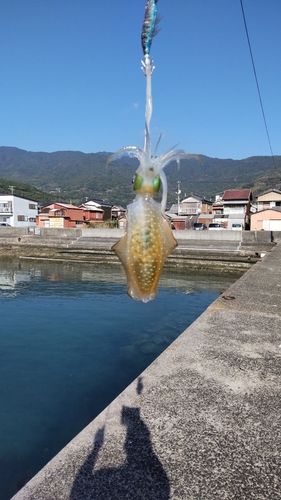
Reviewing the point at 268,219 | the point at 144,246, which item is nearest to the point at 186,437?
the point at 144,246

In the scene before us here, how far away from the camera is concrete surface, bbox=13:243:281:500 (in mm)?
2361

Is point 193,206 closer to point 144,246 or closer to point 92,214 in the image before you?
point 92,214

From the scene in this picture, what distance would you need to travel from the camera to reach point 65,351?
338 inches

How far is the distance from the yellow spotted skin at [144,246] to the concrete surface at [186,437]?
1.65 metres

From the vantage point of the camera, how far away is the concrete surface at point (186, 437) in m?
2.36

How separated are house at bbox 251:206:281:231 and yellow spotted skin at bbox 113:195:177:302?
37712 mm

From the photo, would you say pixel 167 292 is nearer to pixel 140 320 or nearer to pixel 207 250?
pixel 140 320

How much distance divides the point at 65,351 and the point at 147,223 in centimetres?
787

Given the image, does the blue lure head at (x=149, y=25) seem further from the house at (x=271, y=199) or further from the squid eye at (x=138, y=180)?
the house at (x=271, y=199)

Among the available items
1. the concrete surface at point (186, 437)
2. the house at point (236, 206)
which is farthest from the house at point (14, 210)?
the concrete surface at point (186, 437)

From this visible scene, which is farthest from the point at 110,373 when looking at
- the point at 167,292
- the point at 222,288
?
the point at 222,288

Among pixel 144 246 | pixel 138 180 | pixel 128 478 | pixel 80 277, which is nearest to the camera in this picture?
pixel 138 180

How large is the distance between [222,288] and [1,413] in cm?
1399

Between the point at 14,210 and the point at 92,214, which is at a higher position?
the point at 14,210
